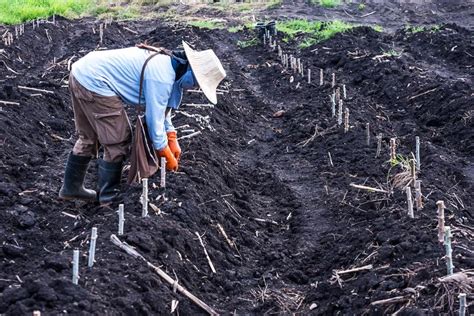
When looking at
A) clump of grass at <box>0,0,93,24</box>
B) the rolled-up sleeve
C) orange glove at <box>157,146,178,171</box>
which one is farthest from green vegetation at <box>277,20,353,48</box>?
the rolled-up sleeve

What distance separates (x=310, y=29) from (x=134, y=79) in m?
14.9

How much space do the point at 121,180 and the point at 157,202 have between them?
947mm

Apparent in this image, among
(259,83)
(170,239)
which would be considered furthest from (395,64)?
(170,239)

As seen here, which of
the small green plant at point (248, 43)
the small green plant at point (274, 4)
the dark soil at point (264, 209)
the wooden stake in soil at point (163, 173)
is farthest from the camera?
the small green plant at point (274, 4)

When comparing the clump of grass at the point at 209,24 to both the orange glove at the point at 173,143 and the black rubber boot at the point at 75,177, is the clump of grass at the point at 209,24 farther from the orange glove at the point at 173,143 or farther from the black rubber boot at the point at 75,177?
the black rubber boot at the point at 75,177

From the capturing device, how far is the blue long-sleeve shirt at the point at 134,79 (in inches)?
241

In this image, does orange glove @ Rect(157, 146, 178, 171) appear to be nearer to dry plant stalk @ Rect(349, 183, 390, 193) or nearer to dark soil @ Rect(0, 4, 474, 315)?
dark soil @ Rect(0, 4, 474, 315)

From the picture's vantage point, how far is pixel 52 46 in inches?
730

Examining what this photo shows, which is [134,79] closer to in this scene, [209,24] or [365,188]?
[365,188]

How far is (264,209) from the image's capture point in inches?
297

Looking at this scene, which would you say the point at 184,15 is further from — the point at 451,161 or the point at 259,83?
the point at 451,161

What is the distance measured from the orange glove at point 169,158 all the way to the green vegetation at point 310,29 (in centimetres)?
1115

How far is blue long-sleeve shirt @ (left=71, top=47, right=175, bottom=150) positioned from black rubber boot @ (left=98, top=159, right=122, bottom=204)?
0.51 m

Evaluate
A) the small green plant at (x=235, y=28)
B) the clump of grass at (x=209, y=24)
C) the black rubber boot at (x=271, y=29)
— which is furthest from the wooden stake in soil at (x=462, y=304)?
the clump of grass at (x=209, y=24)
